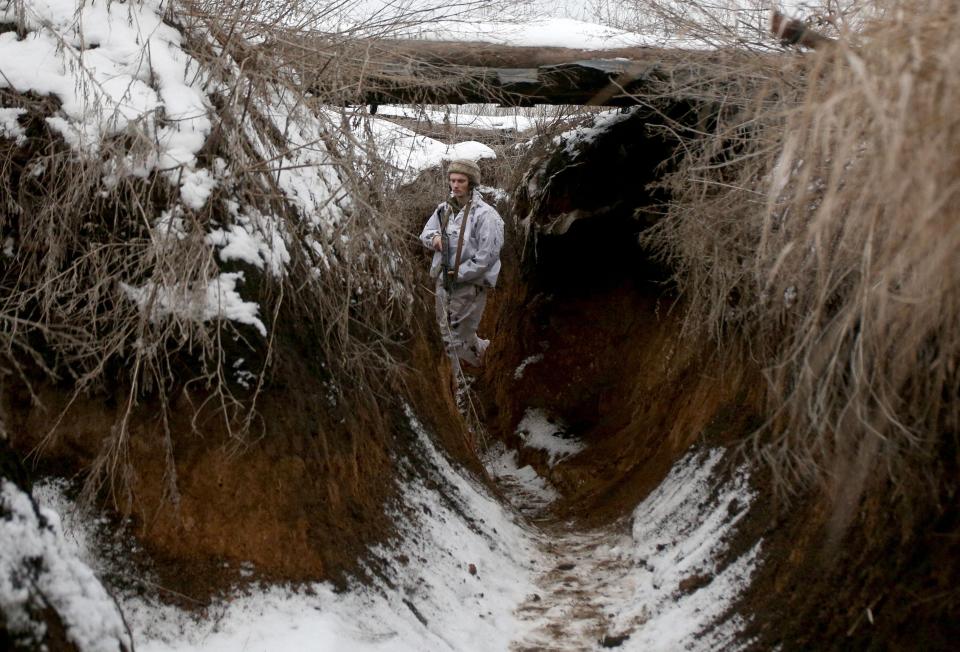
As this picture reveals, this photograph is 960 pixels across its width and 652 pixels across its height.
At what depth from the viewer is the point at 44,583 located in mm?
2824

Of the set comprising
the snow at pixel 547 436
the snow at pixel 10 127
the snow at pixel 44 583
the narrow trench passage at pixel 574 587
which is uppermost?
the snow at pixel 10 127

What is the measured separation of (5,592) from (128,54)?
3.35 metres

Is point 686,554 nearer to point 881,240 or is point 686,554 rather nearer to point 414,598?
point 414,598

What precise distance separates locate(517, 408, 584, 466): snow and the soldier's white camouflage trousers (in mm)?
2731

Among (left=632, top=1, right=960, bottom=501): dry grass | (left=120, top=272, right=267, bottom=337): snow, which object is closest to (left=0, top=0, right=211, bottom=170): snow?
(left=120, top=272, right=267, bottom=337): snow

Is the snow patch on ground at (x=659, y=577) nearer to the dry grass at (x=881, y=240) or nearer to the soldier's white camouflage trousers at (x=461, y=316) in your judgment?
the dry grass at (x=881, y=240)

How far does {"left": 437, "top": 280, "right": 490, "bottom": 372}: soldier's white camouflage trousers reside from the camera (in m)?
8.46

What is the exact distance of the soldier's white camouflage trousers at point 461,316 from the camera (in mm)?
8461

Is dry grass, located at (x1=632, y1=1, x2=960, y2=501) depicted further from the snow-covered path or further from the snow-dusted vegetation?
the snow-covered path

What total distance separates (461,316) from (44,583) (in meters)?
6.00

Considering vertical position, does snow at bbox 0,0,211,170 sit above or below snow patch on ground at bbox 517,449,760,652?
above

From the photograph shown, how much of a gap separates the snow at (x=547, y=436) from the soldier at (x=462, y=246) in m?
3.05

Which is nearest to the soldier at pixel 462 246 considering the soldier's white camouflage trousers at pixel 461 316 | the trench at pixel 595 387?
the soldier's white camouflage trousers at pixel 461 316

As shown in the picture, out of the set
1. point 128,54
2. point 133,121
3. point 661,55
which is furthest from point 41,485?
point 661,55
